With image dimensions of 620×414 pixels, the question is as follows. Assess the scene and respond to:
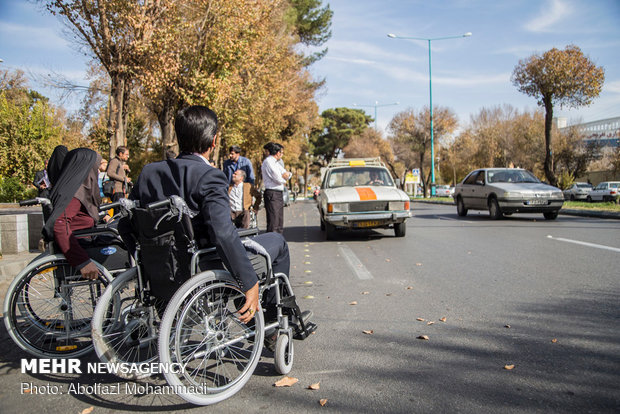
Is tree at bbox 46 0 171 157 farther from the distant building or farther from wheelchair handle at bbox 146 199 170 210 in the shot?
the distant building

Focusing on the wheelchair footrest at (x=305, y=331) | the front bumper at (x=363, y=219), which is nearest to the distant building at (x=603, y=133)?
the front bumper at (x=363, y=219)

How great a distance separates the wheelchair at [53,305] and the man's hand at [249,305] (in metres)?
1.36

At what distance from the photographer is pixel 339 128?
87.4 meters

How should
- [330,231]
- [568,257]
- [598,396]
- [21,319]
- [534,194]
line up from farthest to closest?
[534,194]
[330,231]
[568,257]
[21,319]
[598,396]

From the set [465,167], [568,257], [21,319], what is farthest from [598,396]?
[465,167]

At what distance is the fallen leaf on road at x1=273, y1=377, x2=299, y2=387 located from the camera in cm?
304

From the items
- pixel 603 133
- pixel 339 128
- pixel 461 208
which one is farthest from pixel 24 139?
pixel 339 128

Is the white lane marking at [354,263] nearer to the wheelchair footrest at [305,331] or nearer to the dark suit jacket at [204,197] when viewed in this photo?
the wheelchair footrest at [305,331]

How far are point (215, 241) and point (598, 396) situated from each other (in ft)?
7.55

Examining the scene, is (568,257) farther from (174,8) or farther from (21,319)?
(174,8)

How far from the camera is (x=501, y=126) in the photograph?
52031mm

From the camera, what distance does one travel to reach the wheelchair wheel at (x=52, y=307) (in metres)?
3.48

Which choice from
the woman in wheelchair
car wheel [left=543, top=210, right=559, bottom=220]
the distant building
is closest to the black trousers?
the woman in wheelchair

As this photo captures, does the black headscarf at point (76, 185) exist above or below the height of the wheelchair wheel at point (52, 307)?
above
